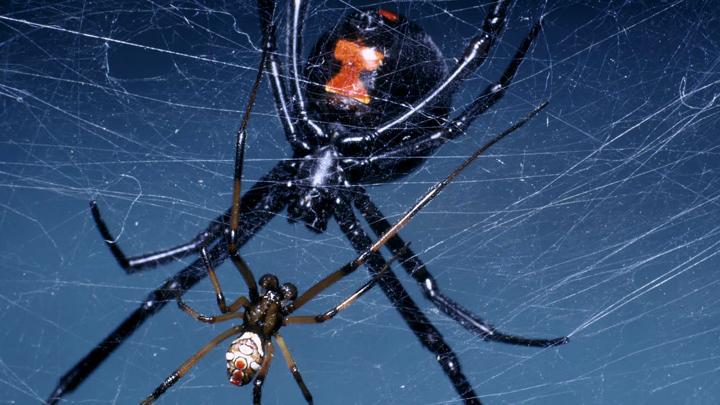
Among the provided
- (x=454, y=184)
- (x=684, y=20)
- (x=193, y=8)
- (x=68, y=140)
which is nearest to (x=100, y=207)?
(x=68, y=140)

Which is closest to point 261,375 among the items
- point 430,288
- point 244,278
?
point 244,278

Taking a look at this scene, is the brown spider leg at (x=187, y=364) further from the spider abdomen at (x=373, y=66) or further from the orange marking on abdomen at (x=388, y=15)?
the orange marking on abdomen at (x=388, y=15)

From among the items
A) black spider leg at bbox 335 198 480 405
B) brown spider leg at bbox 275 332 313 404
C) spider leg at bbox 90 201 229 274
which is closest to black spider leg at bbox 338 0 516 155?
black spider leg at bbox 335 198 480 405

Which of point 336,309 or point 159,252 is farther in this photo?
point 159,252

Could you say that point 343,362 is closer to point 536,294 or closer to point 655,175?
point 536,294

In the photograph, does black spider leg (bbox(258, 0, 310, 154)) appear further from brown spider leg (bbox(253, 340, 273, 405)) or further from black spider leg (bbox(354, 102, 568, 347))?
brown spider leg (bbox(253, 340, 273, 405))

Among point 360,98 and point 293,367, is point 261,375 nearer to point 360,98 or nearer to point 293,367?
point 293,367
